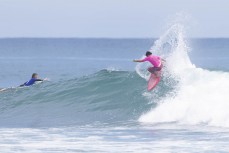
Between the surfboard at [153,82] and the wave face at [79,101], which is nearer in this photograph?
the wave face at [79,101]

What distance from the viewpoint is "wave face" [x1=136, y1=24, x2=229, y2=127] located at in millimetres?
19938

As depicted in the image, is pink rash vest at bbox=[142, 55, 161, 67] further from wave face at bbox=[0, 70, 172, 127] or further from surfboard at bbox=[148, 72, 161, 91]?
wave face at bbox=[0, 70, 172, 127]

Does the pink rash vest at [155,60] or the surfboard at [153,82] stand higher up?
the pink rash vest at [155,60]

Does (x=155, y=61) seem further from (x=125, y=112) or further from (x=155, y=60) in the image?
(x=125, y=112)

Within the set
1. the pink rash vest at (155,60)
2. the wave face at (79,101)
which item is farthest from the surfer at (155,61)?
the wave face at (79,101)

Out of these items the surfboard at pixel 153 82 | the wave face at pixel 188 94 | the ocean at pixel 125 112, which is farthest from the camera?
the surfboard at pixel 153 82

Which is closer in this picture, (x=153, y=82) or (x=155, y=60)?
(x=155, y=60)

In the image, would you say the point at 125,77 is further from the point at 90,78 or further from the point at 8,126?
the point at 8,126

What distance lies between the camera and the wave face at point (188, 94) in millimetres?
19938

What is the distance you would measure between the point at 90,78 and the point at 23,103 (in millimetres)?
2892

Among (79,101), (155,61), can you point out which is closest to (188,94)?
(155,61)

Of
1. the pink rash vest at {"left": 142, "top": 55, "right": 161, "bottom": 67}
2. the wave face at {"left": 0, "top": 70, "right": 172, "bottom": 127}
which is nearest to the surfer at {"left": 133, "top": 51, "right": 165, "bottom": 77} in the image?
the pink rash vest at {"left": 142, "top": 55, "right": 161, "bottom": 67}

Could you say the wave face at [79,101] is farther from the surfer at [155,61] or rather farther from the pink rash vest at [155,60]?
the pink rash vest at [155,60]

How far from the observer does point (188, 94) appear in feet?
70.3
